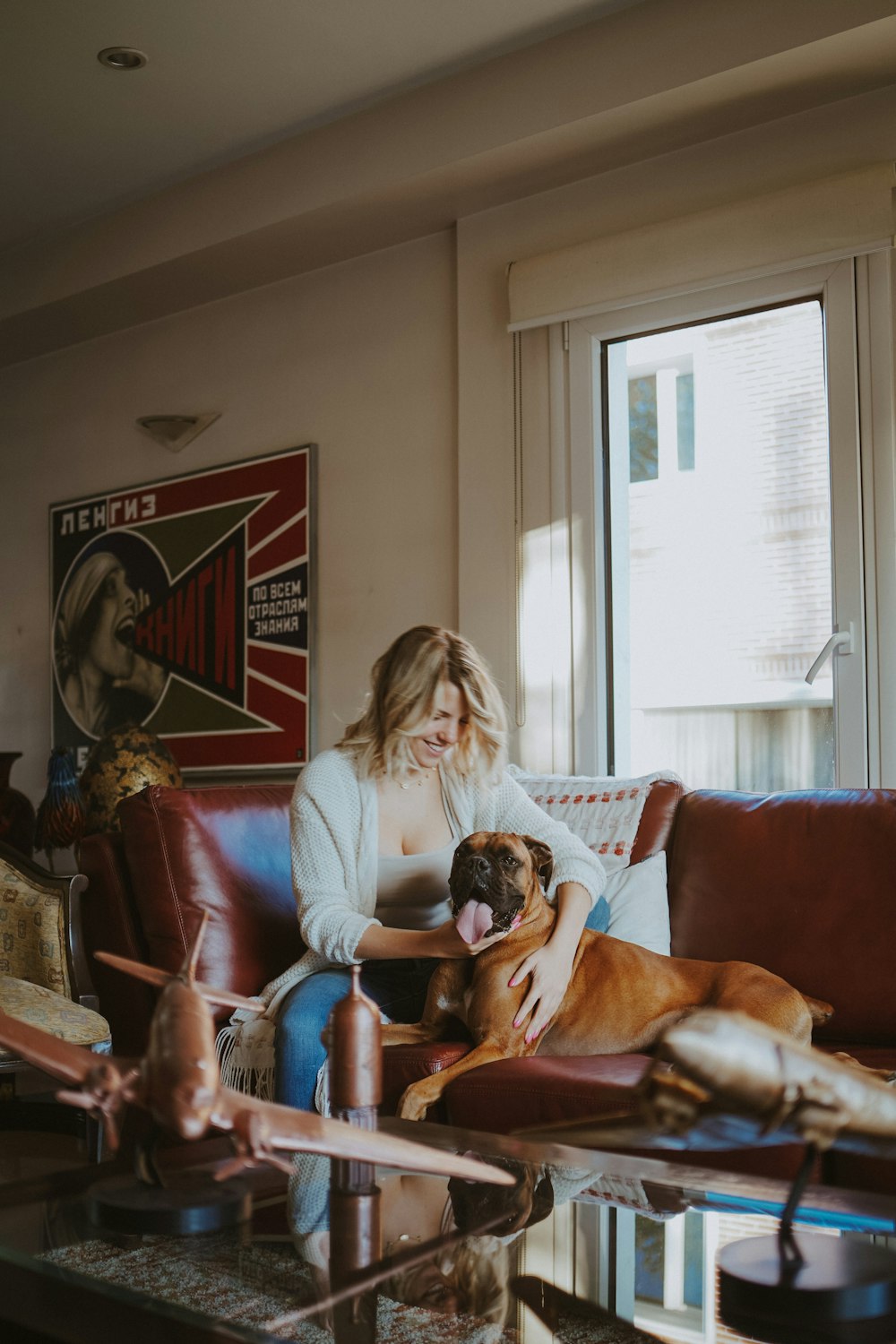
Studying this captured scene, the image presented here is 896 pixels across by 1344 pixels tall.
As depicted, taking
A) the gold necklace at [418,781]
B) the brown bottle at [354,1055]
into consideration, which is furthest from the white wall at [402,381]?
the brown bottle at [354,1055]

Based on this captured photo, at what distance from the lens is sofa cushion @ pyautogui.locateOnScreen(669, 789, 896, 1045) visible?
233 centimetres

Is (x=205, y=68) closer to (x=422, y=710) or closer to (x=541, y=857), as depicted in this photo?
(x=422, y=710)

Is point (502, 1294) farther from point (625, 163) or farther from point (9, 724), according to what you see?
point (9, 724)

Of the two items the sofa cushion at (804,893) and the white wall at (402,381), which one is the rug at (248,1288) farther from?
the white wall at (402,381)

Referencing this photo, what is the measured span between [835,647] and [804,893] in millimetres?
792

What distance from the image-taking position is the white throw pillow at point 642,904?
8.25ft

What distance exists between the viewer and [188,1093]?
3.36ft

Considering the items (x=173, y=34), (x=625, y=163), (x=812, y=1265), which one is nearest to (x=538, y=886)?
(x=812, y=1265)

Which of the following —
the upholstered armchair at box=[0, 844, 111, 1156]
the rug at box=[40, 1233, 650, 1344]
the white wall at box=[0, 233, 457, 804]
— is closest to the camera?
the rug at box=[40, 1233, 650, 1344]

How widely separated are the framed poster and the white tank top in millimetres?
1594

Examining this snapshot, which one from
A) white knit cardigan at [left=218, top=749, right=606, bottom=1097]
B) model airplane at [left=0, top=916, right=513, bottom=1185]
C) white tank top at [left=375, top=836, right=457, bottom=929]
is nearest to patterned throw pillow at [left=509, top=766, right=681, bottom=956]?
white knit cardigan at [left=218, top=749, right=606, bottom=1097]

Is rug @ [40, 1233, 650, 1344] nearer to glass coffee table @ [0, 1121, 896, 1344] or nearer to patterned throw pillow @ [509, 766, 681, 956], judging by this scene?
glass coffee table @ [0, 1121, 896, 1344]

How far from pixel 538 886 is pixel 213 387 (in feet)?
8.80

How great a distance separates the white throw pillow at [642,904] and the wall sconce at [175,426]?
250 centimetres
